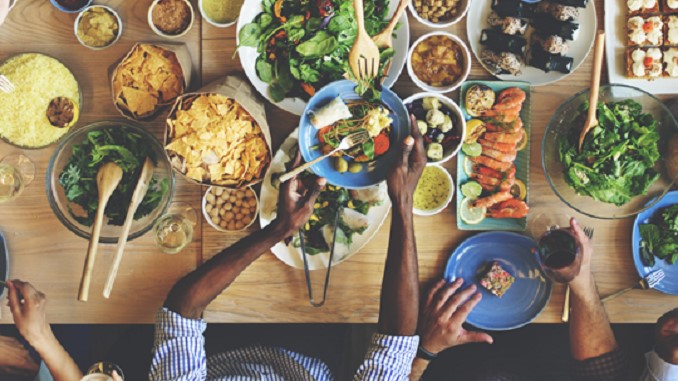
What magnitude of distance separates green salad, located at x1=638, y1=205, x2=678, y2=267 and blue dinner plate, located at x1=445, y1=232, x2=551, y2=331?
0.39 metres

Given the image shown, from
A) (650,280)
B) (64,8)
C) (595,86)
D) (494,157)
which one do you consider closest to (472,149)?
(494,157)

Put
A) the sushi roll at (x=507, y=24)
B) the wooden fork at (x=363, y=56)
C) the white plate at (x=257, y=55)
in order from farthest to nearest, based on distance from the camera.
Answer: the sushi roll at (x=507, y=24) < the white plate at (x=257, y=55) < the wooden fork at (x=363, y=56)

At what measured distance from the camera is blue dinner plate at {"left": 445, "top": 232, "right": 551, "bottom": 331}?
2.10 m

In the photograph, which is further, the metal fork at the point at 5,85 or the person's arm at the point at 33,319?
the person's arm at the point at 33,319

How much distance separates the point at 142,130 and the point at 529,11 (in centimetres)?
148

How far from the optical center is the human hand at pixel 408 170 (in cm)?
183

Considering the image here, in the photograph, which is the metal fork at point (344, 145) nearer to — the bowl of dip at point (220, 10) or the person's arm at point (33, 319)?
the bowl of dip at point (220, 10)

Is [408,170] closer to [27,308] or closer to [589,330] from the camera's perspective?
[589,330]

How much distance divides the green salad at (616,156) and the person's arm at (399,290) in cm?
62

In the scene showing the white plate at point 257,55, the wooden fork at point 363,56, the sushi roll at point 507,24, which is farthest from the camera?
the sushi roll at point 507,24

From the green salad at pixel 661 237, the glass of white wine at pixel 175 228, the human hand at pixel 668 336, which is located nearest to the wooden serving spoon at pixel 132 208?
the glass of white wine at pixel 175 228

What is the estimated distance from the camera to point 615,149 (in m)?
1.94

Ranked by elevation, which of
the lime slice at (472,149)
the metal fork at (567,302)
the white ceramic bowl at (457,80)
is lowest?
the metal fork at (567,302)

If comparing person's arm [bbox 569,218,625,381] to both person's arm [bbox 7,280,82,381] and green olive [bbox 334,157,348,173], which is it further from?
person's arm [bbox 7,280,82,381]
